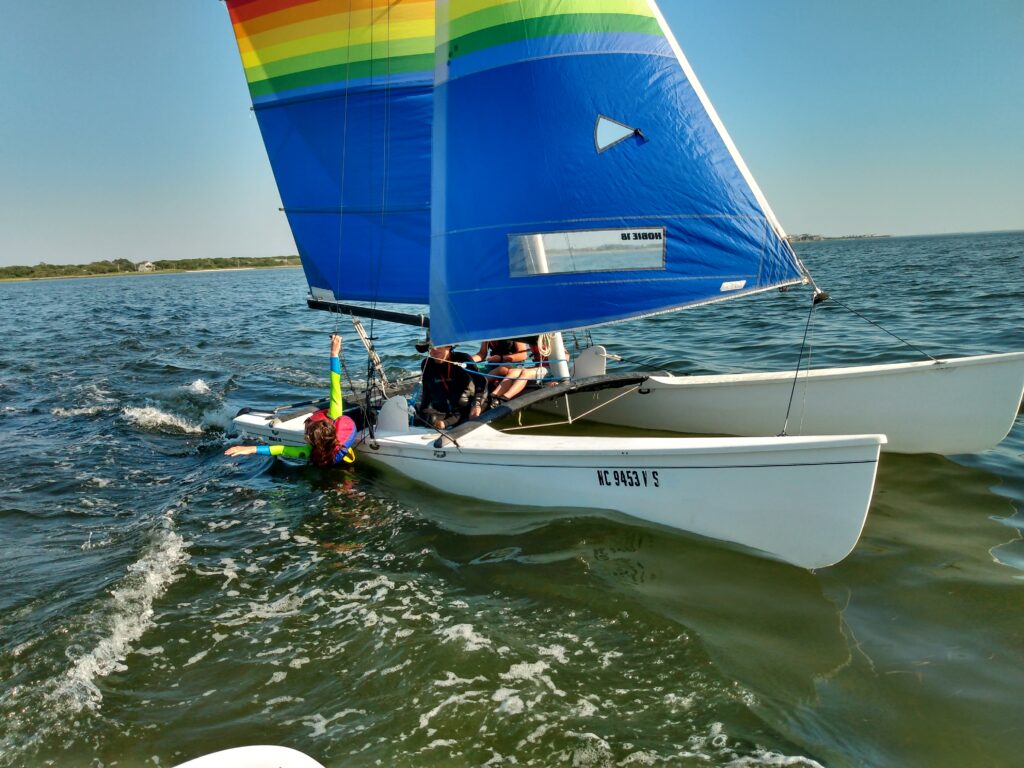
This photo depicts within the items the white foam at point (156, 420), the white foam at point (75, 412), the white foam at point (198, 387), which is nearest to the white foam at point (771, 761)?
the white foam at point (156, 420)

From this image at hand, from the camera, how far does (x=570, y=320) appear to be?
18.0 feet

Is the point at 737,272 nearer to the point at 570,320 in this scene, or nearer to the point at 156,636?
the point at 570,320

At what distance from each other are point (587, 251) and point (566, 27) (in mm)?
1711

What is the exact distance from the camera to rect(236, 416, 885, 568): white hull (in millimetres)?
3930

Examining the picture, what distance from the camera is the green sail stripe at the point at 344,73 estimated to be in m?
6.84

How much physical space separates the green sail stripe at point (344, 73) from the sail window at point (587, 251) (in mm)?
2731

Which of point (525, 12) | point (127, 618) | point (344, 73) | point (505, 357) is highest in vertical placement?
point (344, 73)

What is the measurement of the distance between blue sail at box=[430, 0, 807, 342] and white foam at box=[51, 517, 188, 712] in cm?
326

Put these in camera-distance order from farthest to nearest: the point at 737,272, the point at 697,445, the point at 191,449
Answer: the point at 191,449
the point at 737,272
the point at 697,445

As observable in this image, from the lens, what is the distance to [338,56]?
7.07 meters

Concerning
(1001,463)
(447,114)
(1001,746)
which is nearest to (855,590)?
(1001,746)

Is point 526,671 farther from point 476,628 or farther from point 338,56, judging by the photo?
point 338,56

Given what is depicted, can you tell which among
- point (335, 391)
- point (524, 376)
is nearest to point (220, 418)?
point (335, 391)

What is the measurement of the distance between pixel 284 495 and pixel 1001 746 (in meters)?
5.55
